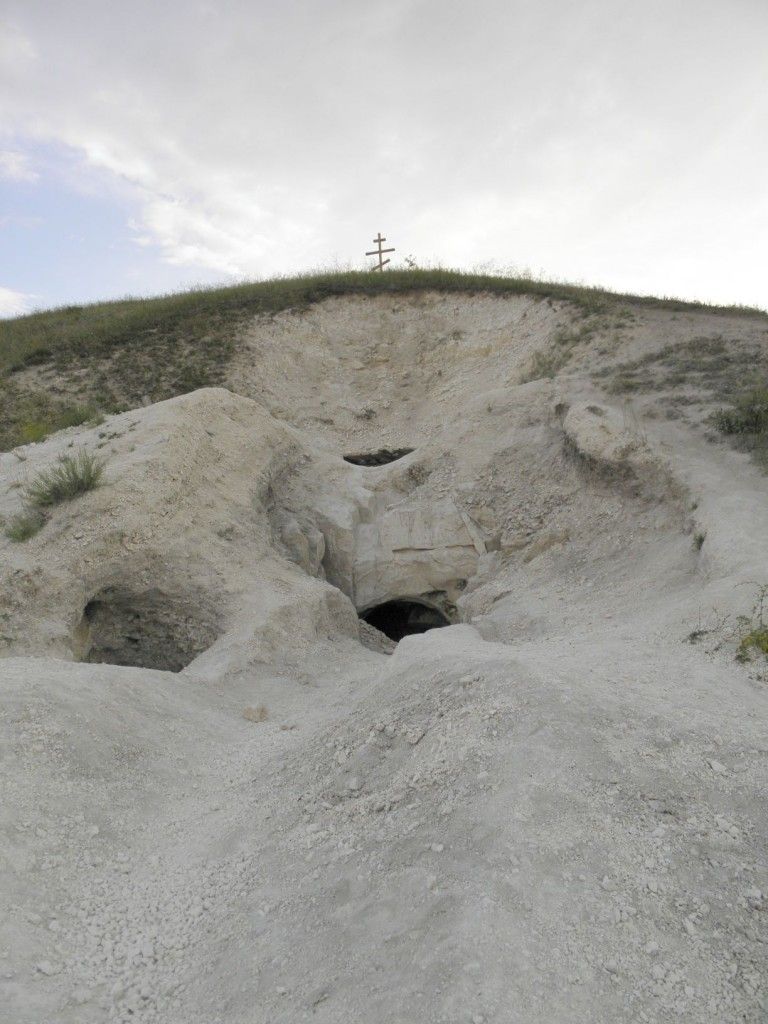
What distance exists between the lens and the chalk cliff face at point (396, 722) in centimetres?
348

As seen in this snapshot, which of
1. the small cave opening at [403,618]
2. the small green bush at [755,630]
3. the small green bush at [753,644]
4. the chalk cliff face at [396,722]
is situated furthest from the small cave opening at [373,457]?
the small green bush at [753,644]

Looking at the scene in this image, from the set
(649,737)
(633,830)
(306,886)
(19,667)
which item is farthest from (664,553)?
(19,667)

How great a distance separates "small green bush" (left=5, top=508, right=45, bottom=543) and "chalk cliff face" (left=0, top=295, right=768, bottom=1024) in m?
0.16

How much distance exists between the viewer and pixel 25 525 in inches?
370

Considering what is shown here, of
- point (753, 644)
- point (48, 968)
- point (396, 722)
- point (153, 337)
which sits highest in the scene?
point (153, 337)

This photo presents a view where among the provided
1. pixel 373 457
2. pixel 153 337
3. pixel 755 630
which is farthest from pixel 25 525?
pixel 153 337

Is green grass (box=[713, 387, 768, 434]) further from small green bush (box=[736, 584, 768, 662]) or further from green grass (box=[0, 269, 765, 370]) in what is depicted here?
green grass (box=[0, 269, 765, 370])

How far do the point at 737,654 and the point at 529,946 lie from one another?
3.98m

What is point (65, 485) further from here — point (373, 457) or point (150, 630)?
point (373, 457)

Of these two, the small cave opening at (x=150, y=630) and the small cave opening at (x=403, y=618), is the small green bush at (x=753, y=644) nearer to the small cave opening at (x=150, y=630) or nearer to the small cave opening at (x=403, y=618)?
the small cave opening at (x=150, y=630)

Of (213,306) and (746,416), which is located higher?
(213,306)

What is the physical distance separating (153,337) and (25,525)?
406 inches

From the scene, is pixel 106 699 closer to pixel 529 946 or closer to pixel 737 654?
pixel 529 946

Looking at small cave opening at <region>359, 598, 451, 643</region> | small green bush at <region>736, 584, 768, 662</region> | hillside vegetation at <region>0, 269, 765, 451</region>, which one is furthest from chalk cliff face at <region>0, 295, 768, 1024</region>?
hillside vegetation at <region>0, 269, 765, 451</region>
